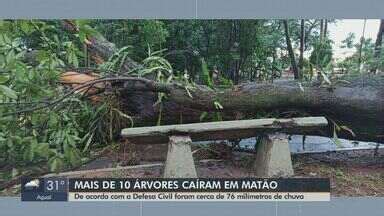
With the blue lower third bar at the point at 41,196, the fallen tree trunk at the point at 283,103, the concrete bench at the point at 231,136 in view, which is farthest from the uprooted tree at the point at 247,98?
the blue lower third bar at the point at 41,196

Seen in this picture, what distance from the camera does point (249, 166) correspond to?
350cm

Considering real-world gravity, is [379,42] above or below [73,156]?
above

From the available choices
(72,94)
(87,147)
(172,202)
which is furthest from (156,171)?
(72,94)

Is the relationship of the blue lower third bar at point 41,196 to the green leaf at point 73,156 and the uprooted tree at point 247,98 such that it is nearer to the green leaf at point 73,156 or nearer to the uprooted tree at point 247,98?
the green leaf at point 73,156

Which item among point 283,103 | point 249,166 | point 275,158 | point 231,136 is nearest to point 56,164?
point 231,136

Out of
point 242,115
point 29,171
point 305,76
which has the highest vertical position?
point 305,76

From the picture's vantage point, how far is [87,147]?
3.49 m

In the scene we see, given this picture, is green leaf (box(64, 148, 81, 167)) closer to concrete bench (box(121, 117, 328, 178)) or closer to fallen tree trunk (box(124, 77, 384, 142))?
concrete bench (box(121, 117, 328, 178))

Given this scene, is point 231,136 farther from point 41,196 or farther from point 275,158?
point 41,196

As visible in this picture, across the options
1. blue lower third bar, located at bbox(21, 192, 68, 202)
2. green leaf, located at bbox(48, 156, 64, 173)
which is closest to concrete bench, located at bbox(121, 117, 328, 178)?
green leaf, located at bbox(48, 156, 64, 173)

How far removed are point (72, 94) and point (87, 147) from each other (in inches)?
13.8

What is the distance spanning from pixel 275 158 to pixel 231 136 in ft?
1.01

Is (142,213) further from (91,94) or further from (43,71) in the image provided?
(43,71)

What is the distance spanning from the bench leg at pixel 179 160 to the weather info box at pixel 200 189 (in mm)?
39
